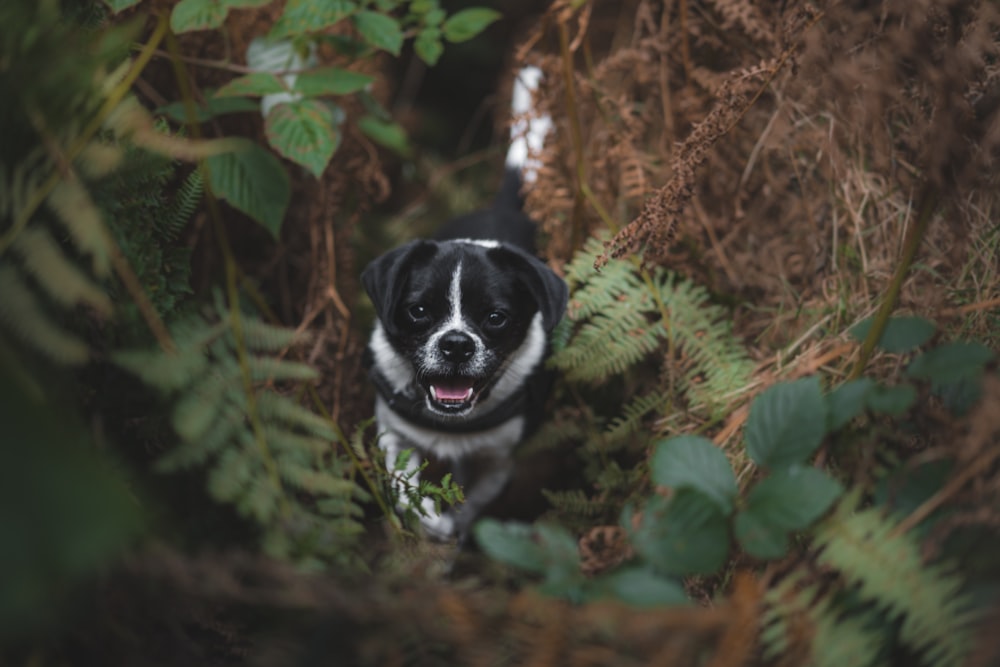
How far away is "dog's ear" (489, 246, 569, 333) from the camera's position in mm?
2893

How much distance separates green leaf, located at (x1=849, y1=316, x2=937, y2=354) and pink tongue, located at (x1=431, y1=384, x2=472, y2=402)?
1.58m

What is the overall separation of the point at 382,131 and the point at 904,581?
2827 millimetres

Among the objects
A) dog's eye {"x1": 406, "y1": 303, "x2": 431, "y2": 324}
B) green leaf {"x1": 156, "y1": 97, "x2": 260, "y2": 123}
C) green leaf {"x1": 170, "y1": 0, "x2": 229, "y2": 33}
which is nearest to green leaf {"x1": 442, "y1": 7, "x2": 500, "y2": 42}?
green leaf {"x1": 156, "y1": 97, "x2": 260, "y2": 123}

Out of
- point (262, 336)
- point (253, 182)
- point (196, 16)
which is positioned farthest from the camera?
point (253, 182)

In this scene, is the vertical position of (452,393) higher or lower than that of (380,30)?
lower

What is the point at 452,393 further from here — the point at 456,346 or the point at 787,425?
the point at 787,425

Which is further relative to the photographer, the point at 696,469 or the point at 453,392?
the point at 453,392

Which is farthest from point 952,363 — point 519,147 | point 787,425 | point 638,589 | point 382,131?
point 519,147

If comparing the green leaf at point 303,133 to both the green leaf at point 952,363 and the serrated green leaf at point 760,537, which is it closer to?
the serrated green leaf at point 760,537

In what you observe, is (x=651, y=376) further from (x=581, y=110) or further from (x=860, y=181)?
(x=581, y=110)

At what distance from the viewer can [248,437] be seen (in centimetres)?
170

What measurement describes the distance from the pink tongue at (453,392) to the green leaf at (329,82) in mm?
1127

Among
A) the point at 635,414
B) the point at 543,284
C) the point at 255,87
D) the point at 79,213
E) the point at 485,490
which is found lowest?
the point at 485,490

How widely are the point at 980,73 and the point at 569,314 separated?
5.03 ft
